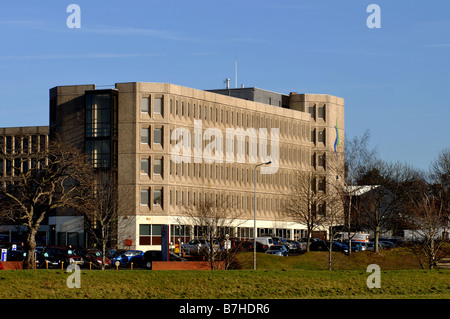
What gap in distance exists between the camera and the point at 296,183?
11581 cm

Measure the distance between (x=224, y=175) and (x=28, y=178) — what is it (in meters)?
53.1

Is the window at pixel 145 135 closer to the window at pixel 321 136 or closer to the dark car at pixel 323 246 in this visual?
the dark car at pixel 323 246

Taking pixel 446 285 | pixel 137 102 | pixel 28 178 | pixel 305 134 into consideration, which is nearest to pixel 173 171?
pixel 137 102

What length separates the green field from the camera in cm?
4022

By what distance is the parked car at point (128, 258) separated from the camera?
76.5m

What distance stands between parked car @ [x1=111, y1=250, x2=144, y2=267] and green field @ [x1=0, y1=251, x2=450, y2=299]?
32287mm

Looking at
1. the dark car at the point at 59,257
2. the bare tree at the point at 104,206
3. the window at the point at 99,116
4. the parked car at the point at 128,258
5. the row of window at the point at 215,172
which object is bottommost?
the parked car at the point at 128,258

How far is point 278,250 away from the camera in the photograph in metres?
87.7

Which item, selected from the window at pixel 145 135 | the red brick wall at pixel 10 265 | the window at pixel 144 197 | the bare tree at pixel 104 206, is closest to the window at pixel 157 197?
the window at pixel 144 197

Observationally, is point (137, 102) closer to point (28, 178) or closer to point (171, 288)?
point (28, 178)

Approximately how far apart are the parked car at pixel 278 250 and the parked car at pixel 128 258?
14302 mm

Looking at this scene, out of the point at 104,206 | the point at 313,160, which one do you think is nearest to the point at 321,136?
the point at 313,160

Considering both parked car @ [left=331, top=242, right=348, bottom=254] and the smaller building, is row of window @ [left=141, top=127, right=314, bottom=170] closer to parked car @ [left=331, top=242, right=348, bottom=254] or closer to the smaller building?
the smaller building

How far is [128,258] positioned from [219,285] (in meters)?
35.5
